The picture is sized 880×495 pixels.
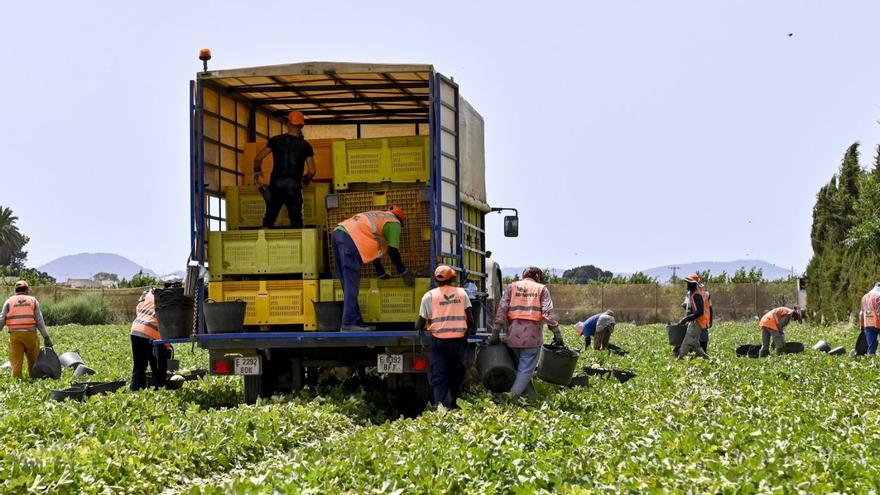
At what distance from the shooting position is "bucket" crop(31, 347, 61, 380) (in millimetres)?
18562

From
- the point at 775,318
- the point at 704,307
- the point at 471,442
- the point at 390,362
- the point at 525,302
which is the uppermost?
the point at 525,302

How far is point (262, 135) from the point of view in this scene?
54.0 ft

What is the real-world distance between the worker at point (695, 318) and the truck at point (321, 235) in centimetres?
607

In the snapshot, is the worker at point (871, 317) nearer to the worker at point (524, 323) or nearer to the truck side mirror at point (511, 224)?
the truck side mirror at point (511, 224)

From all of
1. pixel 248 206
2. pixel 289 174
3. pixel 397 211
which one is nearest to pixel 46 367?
pixel 248 206

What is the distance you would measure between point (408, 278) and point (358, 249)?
69 cm

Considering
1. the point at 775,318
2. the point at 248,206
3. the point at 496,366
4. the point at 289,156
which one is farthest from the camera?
the point at 775,318

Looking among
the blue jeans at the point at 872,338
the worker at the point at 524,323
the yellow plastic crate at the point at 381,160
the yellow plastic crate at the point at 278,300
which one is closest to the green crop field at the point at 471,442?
the worker at the point at 524,323

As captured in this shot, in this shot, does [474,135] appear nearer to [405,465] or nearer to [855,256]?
[405,465]

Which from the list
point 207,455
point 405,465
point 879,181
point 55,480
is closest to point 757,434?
point 405,465

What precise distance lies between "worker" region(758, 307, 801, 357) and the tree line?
1062cm

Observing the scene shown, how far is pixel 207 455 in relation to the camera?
9.95 m

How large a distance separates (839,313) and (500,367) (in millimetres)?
27851

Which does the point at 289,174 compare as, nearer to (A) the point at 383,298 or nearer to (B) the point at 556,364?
(A) the point at 383,298
